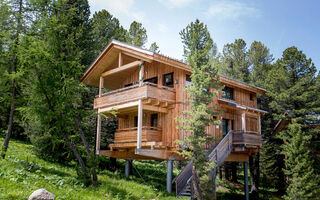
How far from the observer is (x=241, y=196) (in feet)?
90.3

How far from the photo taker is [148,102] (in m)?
19.2

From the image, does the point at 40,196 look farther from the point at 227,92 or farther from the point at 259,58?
the point at 259,58

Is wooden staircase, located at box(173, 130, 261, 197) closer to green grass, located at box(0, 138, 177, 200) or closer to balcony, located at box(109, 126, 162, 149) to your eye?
green grass, located at box(0, 138, 177, 200)

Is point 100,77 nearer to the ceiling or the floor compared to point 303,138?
nearer to the ceiling

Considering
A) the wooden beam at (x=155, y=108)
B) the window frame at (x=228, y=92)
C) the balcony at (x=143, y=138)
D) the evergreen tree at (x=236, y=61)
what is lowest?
the balcony at (x=143, y=138)

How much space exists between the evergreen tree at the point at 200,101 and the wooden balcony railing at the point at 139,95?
3.00 m

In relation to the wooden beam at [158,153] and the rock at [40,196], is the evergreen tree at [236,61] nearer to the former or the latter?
the wooden beam at [158,153]

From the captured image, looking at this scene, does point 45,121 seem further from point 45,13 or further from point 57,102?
point 45,13

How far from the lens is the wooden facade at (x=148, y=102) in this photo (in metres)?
19.4

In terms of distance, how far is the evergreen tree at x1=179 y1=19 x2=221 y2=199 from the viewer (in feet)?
53.2

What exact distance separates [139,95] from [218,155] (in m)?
6.85

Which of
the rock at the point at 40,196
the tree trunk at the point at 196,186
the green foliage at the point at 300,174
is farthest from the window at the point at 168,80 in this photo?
the rock at the point at 40,196

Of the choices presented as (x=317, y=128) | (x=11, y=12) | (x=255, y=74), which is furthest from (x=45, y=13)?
(x=255, y=74)

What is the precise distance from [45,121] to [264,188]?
88.2 ft
